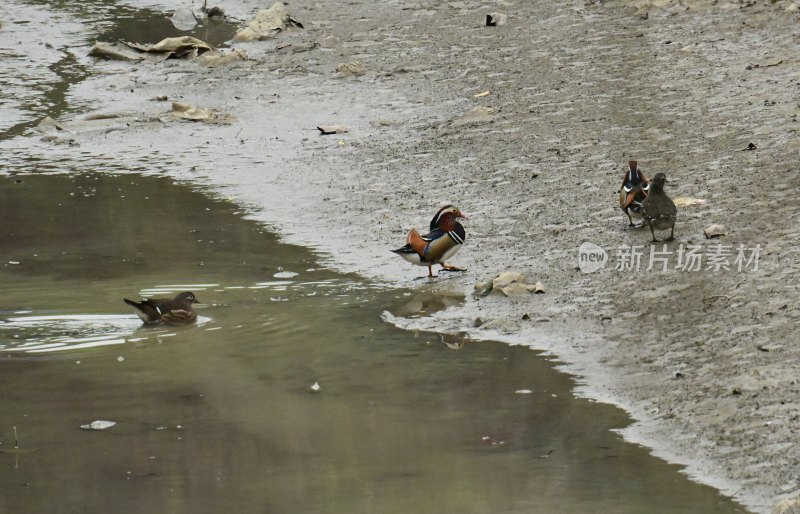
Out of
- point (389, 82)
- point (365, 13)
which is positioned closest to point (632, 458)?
point (389, 82)

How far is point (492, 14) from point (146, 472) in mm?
11934

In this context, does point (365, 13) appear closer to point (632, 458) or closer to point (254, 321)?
point (254, 321)

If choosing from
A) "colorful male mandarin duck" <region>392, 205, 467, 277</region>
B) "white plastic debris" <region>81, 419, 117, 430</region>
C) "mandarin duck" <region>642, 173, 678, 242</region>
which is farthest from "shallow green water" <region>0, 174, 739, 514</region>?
"mandarin duck" <region>642, 173, 678, 242</region>

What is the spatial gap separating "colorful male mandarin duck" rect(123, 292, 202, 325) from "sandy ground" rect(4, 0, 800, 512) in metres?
1.48

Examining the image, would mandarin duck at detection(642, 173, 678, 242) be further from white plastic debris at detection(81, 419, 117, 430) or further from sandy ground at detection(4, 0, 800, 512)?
white plastic debris at detection(81, 419, 117, 430)

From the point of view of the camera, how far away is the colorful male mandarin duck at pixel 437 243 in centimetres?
944

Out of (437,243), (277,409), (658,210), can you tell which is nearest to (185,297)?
(277,409)

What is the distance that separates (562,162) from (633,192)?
7.11 ft

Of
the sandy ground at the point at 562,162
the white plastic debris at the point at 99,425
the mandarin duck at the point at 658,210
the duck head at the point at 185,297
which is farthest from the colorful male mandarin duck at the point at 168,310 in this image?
the mandarin duck at the point at 658,210

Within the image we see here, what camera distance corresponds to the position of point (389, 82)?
1525 centimetres

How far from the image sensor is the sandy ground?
7328 millimetres

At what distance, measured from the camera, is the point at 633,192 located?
31.6 feet

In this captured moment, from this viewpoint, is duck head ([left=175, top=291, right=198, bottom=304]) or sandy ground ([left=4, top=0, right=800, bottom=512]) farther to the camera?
duck head ([left=175, top=291, right=198, bottom=304])

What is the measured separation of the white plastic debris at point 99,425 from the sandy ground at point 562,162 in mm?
2336
